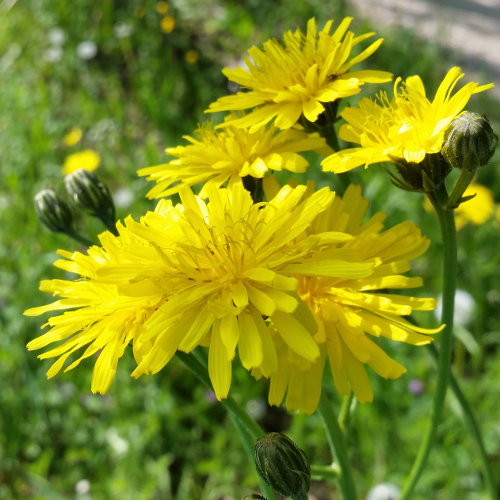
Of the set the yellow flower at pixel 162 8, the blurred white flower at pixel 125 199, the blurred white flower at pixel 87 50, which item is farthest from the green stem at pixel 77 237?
the yellow flower at pixel 162 8

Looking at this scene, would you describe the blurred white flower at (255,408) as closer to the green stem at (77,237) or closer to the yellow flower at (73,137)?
the green stem at (77,237)

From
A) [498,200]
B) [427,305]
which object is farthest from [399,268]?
[498,200]

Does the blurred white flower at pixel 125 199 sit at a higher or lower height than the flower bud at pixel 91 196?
lower

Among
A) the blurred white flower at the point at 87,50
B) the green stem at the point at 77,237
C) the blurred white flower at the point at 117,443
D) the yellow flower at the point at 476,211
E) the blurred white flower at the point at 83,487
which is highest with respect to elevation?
the blurred white flower at the point at 87,50

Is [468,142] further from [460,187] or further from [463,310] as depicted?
[463,310]

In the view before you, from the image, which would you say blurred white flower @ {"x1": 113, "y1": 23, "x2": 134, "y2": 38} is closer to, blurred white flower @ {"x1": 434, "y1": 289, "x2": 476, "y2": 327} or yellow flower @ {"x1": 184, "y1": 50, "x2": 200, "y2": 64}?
yellow flower @ {"x1": 184, "y1": 50, "x2": 200, "y2": 64}

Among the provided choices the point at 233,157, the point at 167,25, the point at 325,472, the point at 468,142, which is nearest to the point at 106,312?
the point at 233,157

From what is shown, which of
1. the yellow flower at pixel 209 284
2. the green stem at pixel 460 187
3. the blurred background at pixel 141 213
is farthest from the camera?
the blurred background at pixel 141 213

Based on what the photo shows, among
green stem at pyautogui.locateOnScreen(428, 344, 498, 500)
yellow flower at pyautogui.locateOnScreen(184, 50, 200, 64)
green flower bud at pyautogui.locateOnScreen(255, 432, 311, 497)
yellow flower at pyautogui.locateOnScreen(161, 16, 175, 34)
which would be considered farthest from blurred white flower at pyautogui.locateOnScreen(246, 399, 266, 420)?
yellow flower at pyautogui.locateOnScreen(161, 16, 175, 34)
